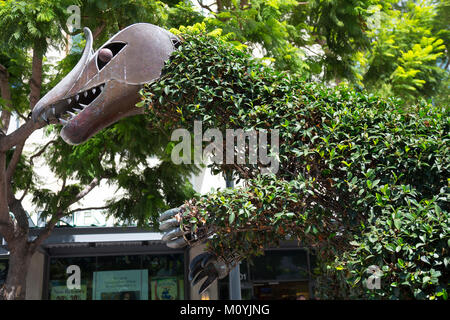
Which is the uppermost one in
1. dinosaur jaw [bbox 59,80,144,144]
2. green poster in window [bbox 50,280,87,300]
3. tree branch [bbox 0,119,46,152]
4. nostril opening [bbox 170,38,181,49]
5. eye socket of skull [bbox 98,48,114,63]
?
tree branch [bbox 0,119,46,152]

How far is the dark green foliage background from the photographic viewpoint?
266 centimetres

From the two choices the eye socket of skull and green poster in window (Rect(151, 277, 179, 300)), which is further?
green poster in window (Rect(151, 277, 179, 300))

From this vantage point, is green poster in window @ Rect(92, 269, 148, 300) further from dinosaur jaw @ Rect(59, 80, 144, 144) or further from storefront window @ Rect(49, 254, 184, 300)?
dinosaur jaw @ Rect(59, 80, 144, 144)

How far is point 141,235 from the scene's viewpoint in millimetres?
11773

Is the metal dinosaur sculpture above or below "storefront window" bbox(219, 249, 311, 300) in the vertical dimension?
above

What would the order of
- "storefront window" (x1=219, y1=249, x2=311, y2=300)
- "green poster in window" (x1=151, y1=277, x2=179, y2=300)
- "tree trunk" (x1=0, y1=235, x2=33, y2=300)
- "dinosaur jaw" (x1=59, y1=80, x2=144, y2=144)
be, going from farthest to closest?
"storefront window" (x1=219, y1=249, x2=311, y2=300)
"green poster in window" (x1=151, y1=277, x2=179, y2=300)
"tree trunk" (x1=0, y1=235, x2=33, y2=300)
"dinosaur jaw" (x1=59, y1=80, x2=144, y2=144)

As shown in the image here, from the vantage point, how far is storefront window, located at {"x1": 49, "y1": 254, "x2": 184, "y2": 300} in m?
12.9

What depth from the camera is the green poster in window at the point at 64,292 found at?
12758 millimetres

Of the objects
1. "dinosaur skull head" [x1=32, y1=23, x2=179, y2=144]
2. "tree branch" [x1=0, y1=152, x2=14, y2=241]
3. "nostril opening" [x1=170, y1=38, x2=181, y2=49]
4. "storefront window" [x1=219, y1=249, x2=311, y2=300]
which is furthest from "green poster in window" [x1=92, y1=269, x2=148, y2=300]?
"nostril opening" [x1=170, y1=38, x2=181, y2=49]

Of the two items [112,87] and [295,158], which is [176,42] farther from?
[295,158]

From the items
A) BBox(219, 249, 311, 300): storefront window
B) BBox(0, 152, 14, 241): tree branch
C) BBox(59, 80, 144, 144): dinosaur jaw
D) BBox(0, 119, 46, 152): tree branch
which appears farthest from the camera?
BBox(219, 249, 311, 300): storefront window

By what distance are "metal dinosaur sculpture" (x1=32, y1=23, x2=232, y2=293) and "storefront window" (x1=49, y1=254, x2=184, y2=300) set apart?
10.2 meters

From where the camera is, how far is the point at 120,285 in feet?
43.1
